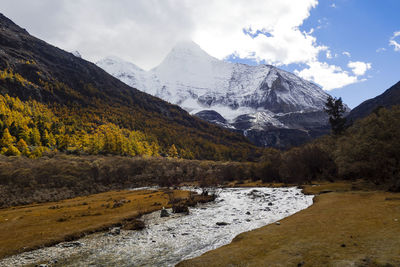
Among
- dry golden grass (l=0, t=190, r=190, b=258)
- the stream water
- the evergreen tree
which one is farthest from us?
the evergreen tree

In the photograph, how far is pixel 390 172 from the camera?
41.3m

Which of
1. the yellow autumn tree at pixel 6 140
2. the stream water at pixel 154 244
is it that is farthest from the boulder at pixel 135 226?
the yellow autumn tree at pixel 6 140

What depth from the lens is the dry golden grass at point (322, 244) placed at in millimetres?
13344

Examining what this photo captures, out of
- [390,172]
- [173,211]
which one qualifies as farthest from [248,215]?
[390,172]

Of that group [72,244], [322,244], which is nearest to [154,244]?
[72,244]

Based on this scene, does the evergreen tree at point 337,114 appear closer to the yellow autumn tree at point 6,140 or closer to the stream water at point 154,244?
the stream water at point 154,244

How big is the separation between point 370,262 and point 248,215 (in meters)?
20.6

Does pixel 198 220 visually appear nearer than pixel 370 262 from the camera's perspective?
No

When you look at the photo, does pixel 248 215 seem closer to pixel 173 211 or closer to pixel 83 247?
pixel 173 211

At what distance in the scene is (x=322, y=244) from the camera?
1590cm

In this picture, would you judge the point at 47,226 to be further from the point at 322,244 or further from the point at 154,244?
the point at 322,244

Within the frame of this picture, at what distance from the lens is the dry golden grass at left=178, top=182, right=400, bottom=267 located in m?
13.3

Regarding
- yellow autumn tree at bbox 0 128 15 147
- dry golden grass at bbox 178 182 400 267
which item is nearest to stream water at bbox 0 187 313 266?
dry golden grass at bbox 178 182 400 267

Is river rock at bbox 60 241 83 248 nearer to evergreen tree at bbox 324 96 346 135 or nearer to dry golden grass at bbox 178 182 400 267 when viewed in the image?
dry golden grass at bbox 178 182 400 267
